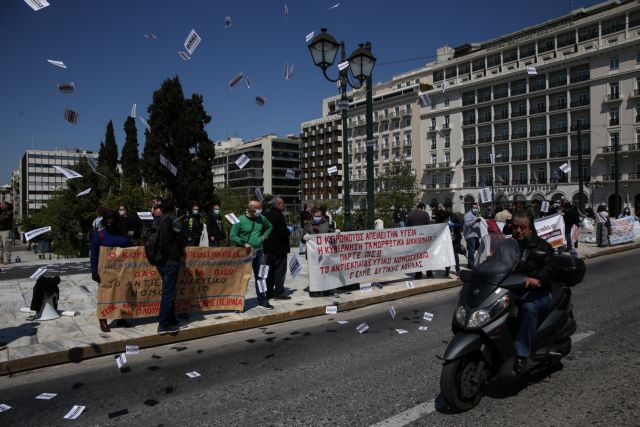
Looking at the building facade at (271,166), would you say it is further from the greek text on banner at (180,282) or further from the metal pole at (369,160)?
the greek text on banner at (180,282)

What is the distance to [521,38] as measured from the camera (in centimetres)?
7831

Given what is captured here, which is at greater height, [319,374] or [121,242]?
[121,242]

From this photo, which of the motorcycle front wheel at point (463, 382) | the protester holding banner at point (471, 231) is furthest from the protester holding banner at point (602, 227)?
the motorcycle front wheel at point (463, 382)

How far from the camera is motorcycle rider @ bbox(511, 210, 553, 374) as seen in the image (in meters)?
4.02

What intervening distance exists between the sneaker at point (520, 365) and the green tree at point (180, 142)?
43681 millimetres

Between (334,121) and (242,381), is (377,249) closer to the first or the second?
(242,381)

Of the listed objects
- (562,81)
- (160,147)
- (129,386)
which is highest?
(562,81)

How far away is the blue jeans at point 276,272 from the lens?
8.64 metres

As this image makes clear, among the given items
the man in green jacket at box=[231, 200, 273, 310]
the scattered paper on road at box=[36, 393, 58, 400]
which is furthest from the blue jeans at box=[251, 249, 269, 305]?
the scattered paper on road at box=[36, 393, 58, 400]

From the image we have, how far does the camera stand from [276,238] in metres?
8.58

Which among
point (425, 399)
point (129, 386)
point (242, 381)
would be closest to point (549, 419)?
point (425, 399)

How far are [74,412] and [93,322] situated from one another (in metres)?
3.28

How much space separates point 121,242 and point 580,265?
6.07 metres

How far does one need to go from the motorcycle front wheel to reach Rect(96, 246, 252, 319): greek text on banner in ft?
15.4
